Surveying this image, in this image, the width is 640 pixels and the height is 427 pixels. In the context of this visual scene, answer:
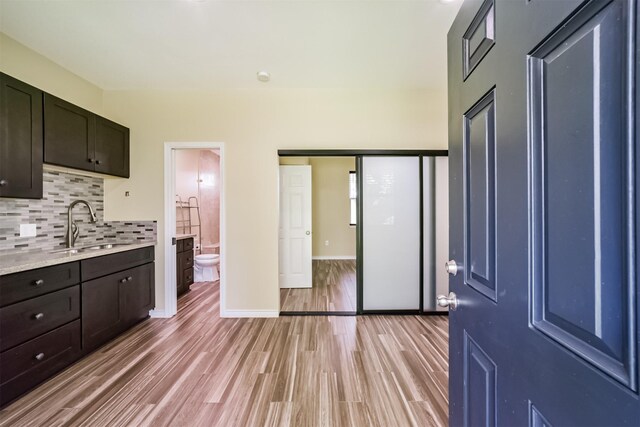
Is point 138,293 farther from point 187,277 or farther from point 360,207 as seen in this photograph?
point 360,207

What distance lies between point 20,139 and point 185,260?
2.21m

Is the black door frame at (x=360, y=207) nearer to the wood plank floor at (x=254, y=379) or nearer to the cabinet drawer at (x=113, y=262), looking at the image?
the wood plank floor at (x=254, y=379)

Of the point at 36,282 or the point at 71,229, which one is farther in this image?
the point at 71,229

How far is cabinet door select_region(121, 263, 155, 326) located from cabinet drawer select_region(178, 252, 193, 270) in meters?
0.69

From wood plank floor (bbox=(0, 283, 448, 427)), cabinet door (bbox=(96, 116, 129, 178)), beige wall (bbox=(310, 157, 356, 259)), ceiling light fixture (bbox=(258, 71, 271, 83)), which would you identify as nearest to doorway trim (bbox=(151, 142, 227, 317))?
wood plank floor (bbox=(0, 283, 448, 427))

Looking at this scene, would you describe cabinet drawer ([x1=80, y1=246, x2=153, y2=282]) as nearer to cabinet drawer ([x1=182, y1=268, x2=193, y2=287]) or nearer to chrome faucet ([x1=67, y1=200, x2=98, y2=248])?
chrome faucet ([x1=67, y1=200, x2=98, y2=248])

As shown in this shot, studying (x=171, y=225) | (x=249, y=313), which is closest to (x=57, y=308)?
(x=171, y=225)

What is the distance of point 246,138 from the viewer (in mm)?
2902

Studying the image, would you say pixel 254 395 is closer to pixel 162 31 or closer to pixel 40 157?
pixel 40 157

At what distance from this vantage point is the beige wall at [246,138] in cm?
289

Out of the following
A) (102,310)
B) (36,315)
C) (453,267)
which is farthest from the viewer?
(102,310)

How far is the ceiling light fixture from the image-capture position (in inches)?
101

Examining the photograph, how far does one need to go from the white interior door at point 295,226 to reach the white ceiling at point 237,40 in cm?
139

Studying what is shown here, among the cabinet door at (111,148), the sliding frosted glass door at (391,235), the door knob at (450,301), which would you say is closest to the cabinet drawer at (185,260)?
the cabinet door at (111,148)
